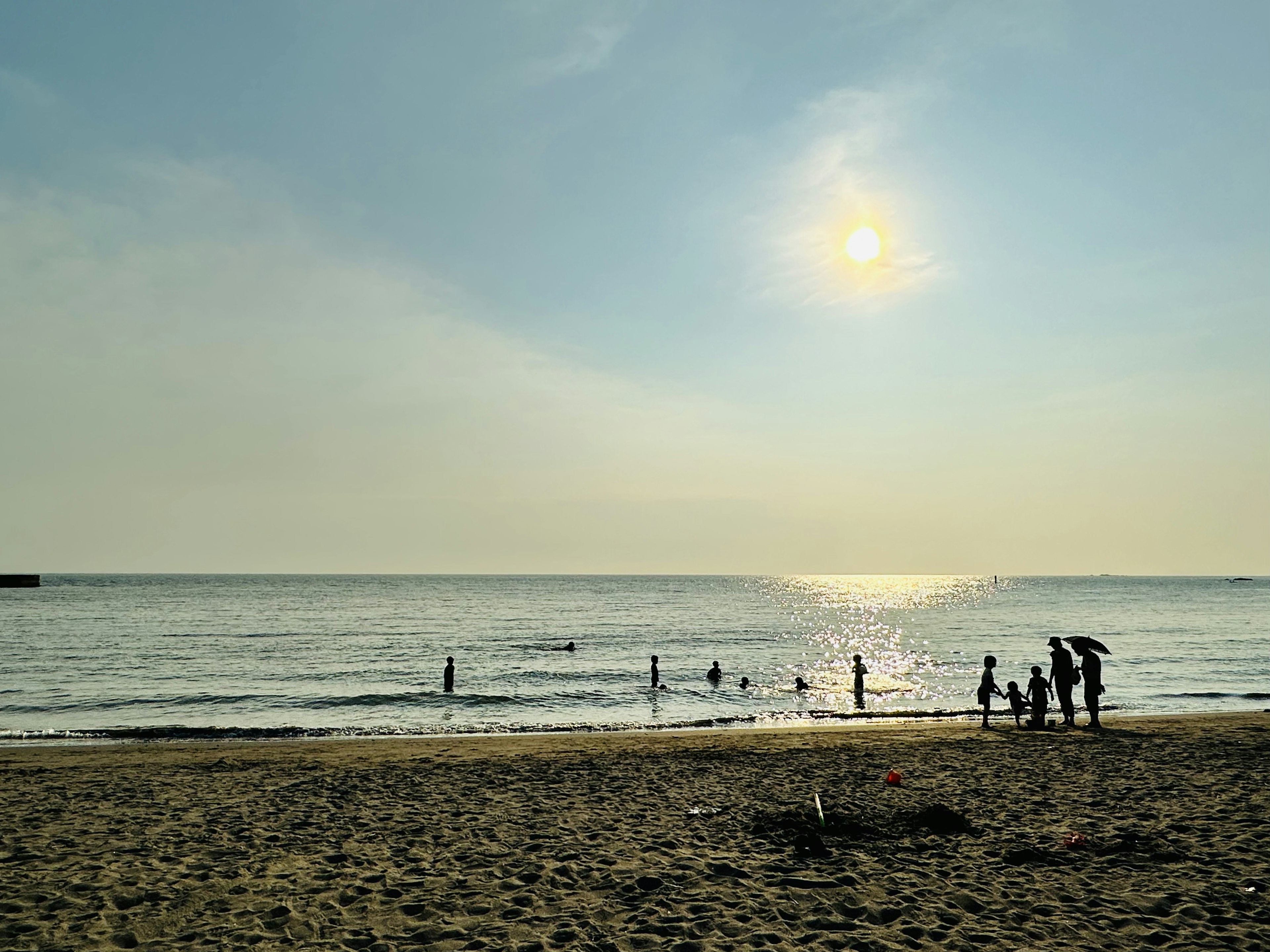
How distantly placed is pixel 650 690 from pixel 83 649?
36.8 m

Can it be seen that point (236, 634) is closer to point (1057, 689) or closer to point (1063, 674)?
point (1057, 689)

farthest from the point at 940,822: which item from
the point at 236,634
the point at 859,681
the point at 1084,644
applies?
the point at 236,634

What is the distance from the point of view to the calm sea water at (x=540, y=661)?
88.6 ft

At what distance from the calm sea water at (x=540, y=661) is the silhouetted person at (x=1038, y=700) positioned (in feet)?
→ 24.7

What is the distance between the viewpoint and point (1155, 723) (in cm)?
2089

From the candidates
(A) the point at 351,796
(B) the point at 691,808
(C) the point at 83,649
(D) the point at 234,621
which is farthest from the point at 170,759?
(D) the point at 234,621

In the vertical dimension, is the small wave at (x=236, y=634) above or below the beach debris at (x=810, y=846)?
below

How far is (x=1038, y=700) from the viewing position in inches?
769

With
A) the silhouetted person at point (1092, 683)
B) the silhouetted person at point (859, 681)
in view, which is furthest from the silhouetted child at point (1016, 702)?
the silhouetted person at point (859, 681)

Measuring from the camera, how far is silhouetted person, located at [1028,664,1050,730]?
19484 mm

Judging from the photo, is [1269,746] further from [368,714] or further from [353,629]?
[353,629]

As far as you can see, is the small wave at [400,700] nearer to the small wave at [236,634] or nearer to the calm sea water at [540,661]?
the calm sea water at [540,661]

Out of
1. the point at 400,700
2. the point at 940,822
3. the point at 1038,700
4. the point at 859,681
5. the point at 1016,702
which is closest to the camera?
the point at 940,822

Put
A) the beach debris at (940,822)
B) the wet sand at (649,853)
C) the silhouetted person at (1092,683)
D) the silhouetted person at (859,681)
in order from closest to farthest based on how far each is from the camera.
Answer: the wet sand at (649,853), the beach debris at (940,822), the silhouetted person at (1092,683), the silhouetted person at (859,681)
